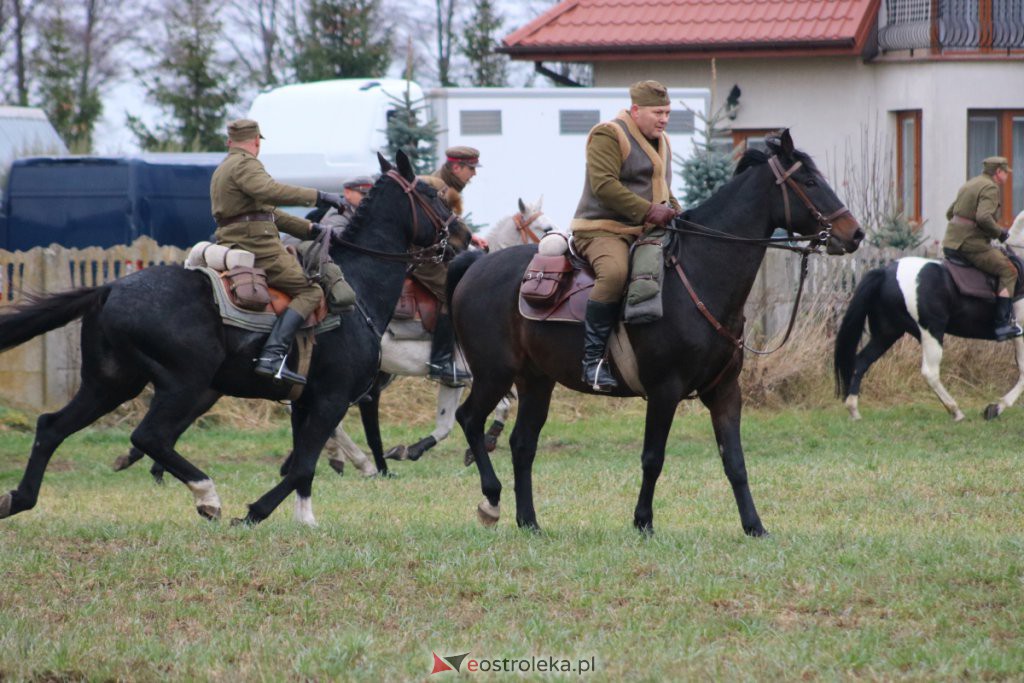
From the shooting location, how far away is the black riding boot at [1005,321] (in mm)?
16297

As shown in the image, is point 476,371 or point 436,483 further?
point 436,483

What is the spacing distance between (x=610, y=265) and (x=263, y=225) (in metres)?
2.36

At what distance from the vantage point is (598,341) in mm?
8898

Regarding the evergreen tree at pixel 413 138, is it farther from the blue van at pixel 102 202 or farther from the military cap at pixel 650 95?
the military cap at pixel 650 95

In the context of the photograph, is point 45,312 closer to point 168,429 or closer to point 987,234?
point 168,429

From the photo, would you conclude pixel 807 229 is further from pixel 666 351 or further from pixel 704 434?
pixel 704 434

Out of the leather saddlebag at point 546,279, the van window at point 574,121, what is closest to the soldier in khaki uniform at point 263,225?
the leather saddlebag at point 546,279

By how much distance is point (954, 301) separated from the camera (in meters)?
16.3

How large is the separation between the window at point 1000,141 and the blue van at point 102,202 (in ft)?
41.7

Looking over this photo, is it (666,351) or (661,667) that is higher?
(666,351)

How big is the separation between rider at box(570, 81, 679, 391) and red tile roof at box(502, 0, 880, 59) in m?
16.5

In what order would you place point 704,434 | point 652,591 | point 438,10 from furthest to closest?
point 438,10, point 704,434, point 652,591

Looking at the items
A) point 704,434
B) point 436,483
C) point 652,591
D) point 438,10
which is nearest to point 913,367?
point 704,434

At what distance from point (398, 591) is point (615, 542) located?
161cm
